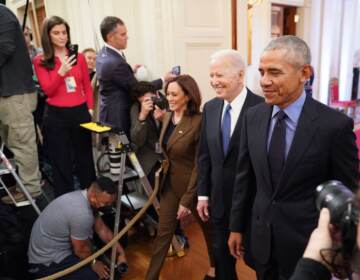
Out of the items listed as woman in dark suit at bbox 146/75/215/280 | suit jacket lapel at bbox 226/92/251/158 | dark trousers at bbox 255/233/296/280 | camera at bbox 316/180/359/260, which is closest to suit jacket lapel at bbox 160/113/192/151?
woman in dark suit at bbox 146/75/215/280

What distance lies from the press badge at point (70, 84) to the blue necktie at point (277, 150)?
5.44 feet

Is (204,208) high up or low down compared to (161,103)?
down

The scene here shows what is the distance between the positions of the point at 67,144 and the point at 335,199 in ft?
6.67

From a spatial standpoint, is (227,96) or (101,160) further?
(101,160)

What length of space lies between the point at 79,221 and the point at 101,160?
3.65 ft

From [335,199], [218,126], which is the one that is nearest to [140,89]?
[218,126]

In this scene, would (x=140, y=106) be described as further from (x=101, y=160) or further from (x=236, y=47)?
(x=236, y=47)

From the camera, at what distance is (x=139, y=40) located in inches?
122

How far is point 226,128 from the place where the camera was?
5.70 ft

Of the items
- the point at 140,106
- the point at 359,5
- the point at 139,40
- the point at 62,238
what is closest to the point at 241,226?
the point at 62,238

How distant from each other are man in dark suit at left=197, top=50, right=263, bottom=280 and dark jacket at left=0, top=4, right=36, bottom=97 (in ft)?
4.17

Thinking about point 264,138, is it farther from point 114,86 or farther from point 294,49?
point 114,86

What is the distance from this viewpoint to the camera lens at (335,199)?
2.59ft

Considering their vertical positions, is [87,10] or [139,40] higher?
[87,10]
